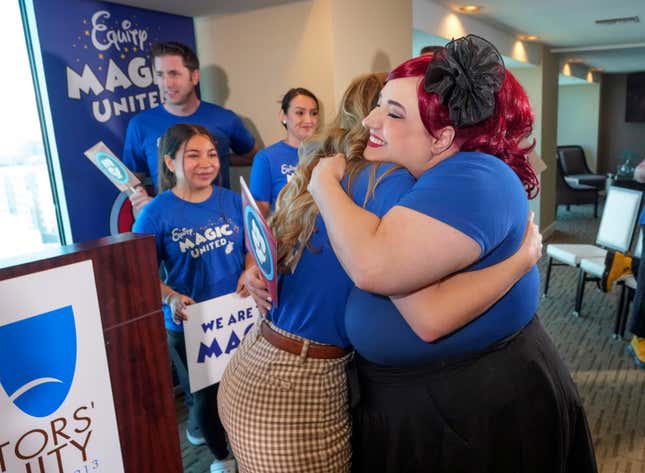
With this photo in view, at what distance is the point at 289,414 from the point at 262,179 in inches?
66.0

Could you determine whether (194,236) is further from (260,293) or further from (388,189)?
(388,189)

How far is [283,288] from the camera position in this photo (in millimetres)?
1057

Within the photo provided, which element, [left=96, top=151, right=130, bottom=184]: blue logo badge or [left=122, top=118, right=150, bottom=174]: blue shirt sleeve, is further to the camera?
[left=122, top=118, right=150, bottom=174]: blue shirt sleeve

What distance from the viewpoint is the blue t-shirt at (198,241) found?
1.98m

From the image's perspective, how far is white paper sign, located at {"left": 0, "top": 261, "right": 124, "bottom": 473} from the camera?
108 cm

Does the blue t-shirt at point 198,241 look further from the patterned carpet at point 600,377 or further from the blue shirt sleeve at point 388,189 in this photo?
the blue shirt sleeve at point 388,189

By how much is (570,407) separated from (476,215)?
485 millimetres

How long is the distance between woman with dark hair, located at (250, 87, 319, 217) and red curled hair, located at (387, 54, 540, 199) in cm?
159

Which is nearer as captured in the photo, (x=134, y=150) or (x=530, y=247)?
(x=530, y=247)

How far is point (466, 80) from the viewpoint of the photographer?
32.7 inches

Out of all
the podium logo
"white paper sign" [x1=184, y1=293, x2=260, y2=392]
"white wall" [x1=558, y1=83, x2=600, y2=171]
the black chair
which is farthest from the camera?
"white wall" [x1=558, y1=83, x2=600, y2=171]

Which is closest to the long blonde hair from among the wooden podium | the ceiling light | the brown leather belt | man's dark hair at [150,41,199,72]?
the brown leather belt

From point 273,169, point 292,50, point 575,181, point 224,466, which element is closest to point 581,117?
point 575,181

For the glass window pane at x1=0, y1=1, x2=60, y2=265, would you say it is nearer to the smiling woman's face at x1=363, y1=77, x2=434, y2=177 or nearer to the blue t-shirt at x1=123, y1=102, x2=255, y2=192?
the blue t-shirt at x1=123, y1=102, x2=255, y2=192
